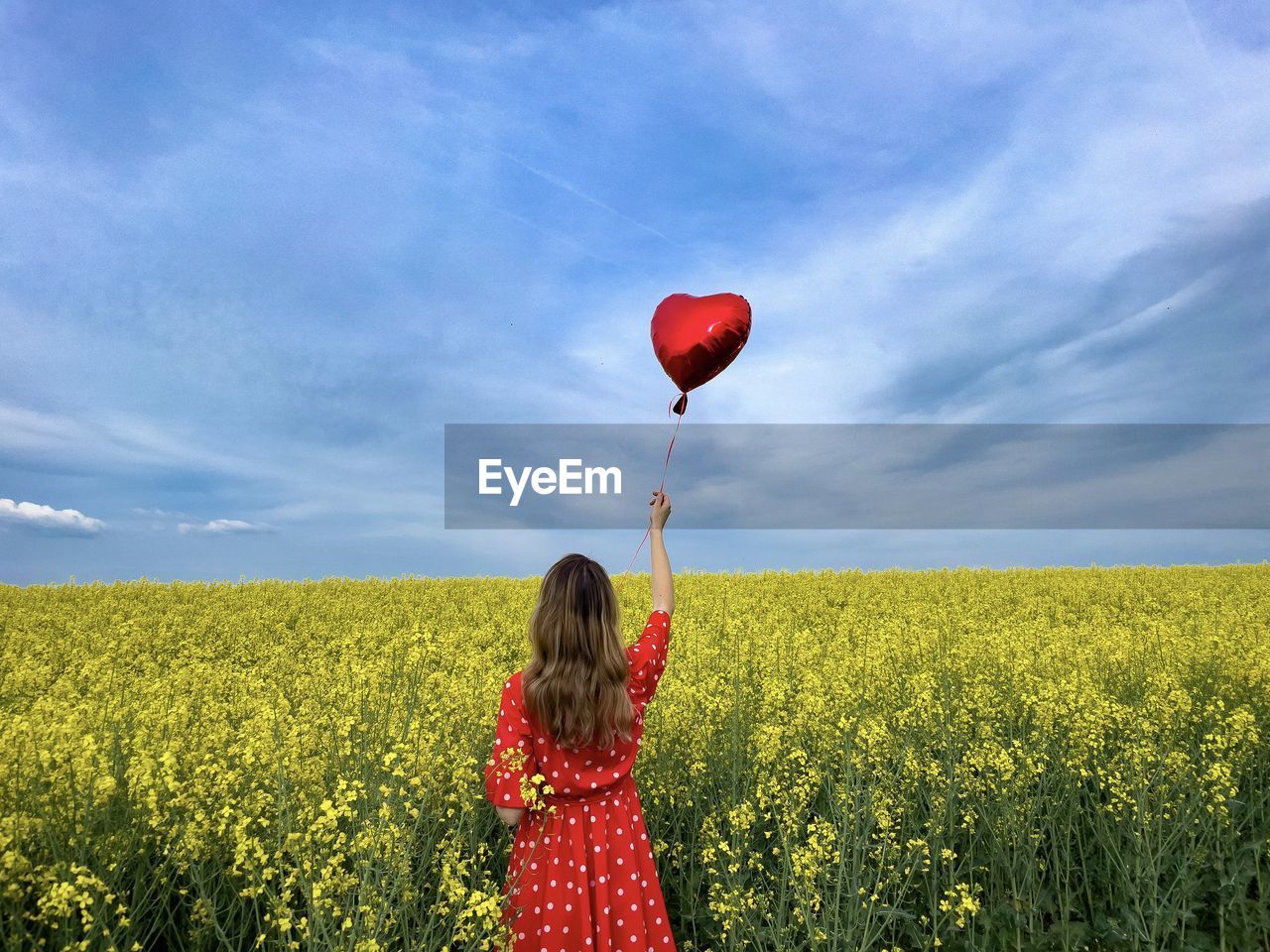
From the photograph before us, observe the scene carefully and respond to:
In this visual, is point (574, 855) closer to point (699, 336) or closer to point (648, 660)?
point (648, 660)

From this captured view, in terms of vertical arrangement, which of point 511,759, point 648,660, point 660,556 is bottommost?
point 511,759

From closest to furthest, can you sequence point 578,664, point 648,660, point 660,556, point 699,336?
point 578,664
point 648,660
point 660,556
point 699,336

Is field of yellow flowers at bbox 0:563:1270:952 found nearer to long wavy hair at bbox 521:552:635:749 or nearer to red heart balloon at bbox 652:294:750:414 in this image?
long wavy hair at bbox 521:552:635:749

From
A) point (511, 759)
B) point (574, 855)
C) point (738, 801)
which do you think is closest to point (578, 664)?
point (511, 759)

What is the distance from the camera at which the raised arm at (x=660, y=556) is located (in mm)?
3834

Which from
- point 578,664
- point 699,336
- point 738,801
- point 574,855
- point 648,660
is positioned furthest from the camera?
point 738,801

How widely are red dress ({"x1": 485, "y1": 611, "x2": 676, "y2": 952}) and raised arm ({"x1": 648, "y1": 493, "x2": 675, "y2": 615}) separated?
675 millimetres

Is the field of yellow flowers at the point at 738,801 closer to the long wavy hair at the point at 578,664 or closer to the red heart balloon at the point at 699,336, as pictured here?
the long wavy hair at the point at 578,664

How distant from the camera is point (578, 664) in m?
3.15

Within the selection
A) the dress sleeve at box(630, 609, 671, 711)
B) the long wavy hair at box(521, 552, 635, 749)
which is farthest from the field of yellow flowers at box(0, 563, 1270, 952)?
the dress sleeve at box(630, 609, 671, 711)

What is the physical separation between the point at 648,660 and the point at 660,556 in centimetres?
56

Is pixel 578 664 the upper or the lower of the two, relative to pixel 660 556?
lower

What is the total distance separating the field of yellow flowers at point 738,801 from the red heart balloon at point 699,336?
2.00 meters

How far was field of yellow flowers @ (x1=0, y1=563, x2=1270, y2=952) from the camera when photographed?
3.28 meters
